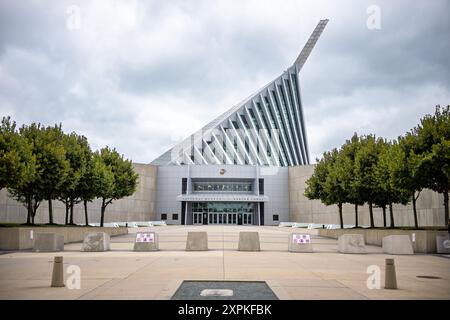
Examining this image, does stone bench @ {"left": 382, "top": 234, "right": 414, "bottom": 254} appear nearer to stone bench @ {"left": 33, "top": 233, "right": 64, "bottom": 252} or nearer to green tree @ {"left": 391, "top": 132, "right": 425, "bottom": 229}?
green tree @ {"left": 391, "top": 132, "right": 425, "bottom": 229}

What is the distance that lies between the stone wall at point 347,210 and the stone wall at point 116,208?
86.4 ft

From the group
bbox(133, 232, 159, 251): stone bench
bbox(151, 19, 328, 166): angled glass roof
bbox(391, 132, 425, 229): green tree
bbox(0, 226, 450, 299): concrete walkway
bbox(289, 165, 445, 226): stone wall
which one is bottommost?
bbox(0, 226, 450, 299): concrete walkway

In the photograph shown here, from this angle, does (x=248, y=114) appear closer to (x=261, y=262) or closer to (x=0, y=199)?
(x=0, y=199)

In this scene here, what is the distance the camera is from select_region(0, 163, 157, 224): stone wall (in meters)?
35.2

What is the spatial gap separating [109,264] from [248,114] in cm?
8366

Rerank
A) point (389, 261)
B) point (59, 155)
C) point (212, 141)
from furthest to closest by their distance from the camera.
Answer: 1. point (212, 141)
2. point (59, 155)
3. point (389, 261)

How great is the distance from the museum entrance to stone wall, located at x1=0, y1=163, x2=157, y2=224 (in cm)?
840

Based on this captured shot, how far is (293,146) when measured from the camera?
101m

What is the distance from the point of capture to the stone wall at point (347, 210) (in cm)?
3634

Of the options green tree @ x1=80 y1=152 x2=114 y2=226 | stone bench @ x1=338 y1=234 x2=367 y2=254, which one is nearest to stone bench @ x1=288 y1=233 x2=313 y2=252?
stone bench @ x1=338 y1=234 x2=367 y2=254

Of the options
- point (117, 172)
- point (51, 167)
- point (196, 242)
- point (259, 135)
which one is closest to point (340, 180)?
point (196, 242)

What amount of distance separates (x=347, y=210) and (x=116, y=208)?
117ft
